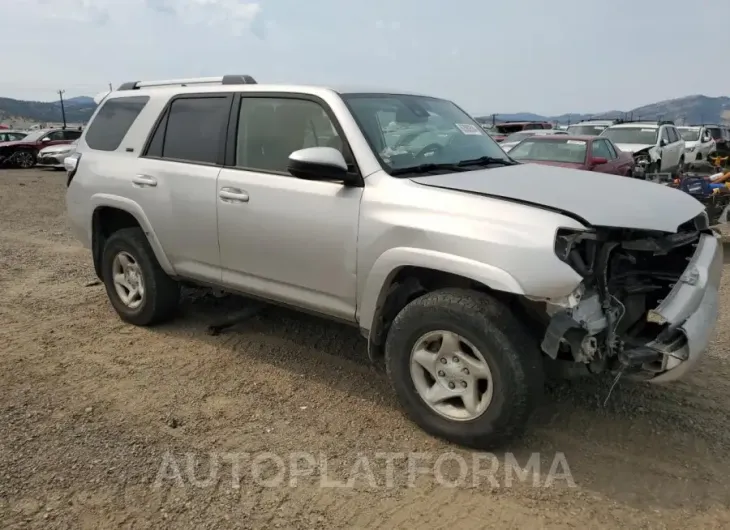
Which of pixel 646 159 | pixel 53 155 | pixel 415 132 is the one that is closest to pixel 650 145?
pixel 646 159

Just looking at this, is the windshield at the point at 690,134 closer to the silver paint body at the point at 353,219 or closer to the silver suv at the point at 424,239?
the silver suv at the point at 424,239

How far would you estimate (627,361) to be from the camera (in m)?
2.93

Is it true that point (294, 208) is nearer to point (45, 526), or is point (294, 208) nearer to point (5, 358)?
point (45, 526)

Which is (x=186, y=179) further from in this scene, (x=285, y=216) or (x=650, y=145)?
(x=650, y=145)

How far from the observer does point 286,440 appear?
337cm

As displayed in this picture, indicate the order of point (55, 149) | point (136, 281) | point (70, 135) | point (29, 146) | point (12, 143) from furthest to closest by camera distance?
point (70, 135) → point (29, 146) → point (12, 143) → point (55, 149) → point (136, 281)

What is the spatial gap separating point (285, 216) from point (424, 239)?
39.4 inches

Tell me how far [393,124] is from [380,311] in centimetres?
122

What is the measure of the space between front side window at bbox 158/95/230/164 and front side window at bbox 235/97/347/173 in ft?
0.67

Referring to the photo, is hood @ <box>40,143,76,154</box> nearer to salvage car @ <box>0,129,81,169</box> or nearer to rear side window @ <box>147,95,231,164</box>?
salvage car @ <box>0,129,81,169</box>

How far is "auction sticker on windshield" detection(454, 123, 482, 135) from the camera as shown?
14.0 ft

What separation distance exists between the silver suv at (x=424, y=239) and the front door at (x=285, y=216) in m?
0.01

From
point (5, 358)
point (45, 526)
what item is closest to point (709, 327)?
point (45, 526)

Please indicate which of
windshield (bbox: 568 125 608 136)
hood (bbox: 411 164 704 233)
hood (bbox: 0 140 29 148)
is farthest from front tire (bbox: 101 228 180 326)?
hood (bbox: 0 140 29 148)
